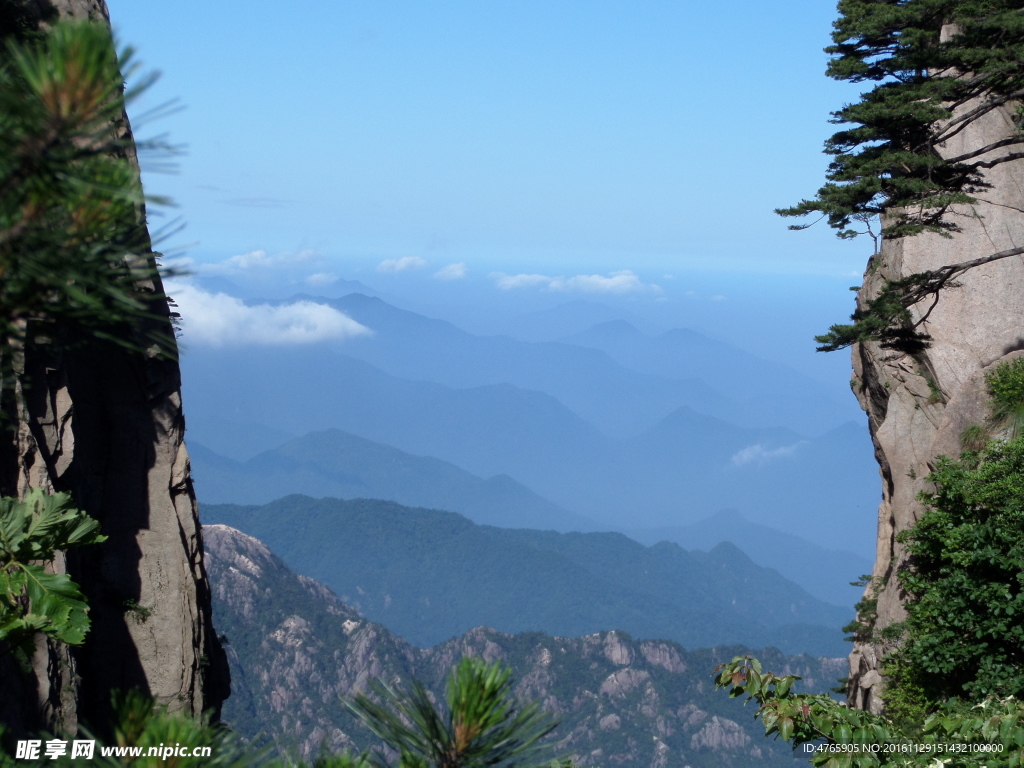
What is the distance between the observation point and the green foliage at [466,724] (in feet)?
13.2

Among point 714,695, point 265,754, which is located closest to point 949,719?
point 265,754

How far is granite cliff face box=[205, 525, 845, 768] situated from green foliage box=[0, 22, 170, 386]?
11095cm

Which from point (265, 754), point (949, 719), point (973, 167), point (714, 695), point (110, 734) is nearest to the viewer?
point (265, 754)

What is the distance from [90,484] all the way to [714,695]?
120149 mm

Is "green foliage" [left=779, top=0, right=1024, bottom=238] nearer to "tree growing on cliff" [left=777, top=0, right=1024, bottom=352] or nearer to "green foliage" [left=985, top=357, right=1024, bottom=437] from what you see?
"tree growing on cliff" [left=777, top=0, right=1024, bottom=352]

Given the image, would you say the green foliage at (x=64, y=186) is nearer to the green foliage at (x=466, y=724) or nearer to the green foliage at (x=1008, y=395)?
the green foliage at (x=466, y=724)

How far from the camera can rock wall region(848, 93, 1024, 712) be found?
18062 mm

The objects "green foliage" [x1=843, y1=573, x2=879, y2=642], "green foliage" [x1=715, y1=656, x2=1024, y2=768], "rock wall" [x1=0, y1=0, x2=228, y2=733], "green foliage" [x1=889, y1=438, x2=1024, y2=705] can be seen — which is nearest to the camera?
"green foliage" [x1=715, y1=656, x2=1024, y2=768]

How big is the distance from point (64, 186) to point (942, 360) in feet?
62.2

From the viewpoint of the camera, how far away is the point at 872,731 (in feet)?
24.3

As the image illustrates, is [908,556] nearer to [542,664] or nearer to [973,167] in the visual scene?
[973,167]

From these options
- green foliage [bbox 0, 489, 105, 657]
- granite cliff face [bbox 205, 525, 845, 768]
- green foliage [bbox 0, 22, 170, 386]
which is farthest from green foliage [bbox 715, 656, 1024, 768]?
granite cliff face [bbox 205, 525, 845, 768]

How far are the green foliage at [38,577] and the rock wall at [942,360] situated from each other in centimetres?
1564

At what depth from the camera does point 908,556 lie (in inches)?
691
